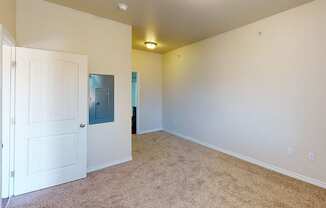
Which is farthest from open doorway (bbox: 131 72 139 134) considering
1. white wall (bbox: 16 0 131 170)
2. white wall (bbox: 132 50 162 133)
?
white wall (bbox: 16 0 131 170)

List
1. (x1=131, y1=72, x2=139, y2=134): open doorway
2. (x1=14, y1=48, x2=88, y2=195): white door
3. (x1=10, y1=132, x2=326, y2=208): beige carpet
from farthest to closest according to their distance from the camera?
(x1=131, y1=72, x2=139, y2=134): open doorway → (x1=14, y1=48, x2=88, y2=195): white door → (x1=10, y1=132, x2=326, y2=208): beige carpet

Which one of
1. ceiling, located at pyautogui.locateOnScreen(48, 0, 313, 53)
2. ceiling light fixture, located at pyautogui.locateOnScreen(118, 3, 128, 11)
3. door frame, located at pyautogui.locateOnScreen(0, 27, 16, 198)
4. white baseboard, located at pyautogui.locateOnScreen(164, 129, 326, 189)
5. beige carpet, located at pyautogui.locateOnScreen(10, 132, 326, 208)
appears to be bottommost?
beige carpet, located at pyautogui.locateOnScreen(10, 132, 326, 208)

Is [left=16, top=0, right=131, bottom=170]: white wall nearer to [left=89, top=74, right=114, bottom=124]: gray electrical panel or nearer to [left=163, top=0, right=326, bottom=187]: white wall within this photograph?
[left=89, top=74, right=114, bottom=124]: gray electrical panel

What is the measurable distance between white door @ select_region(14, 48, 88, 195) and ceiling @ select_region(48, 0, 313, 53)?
96 centimetres

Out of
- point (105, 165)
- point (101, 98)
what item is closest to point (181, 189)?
point (105, 165)

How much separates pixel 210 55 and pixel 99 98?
9.69 ft

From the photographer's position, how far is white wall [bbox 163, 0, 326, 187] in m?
2.65

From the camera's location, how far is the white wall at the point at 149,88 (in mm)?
5875

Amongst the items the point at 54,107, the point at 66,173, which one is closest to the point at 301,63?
the point at 54,107

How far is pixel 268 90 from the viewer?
10.6ft

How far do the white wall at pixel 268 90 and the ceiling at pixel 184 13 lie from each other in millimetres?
340

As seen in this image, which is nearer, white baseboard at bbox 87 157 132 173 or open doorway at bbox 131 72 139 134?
white baseboard at bbox 87 157 132 173

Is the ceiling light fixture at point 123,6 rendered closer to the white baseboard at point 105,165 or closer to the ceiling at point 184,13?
the ceiling at point 184,13

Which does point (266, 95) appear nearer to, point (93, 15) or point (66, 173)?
point (93, 15)
